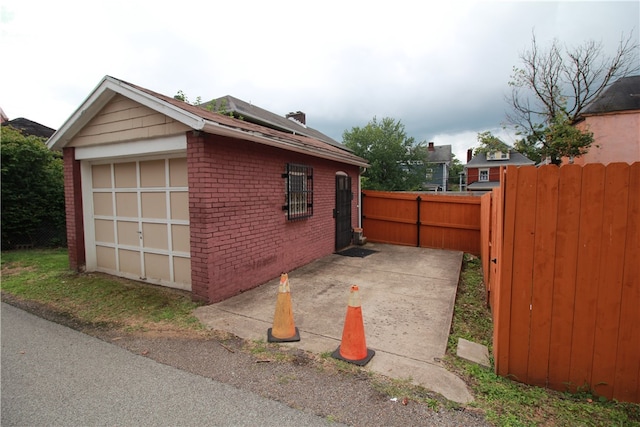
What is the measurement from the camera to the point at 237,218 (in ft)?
17.1

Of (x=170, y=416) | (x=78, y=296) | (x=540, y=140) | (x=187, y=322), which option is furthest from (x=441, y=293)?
(x=540, y=140)

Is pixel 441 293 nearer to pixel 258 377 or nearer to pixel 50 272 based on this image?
pixel 258 377

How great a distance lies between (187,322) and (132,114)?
3666 millimetres

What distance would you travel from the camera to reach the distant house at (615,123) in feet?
47.4

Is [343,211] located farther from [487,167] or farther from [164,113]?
[487,167]

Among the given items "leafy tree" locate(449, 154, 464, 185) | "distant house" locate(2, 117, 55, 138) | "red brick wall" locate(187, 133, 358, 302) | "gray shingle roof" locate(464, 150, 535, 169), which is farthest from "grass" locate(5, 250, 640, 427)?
"leafy tree" locate(449, 154, 464, 185)

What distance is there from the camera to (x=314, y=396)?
257 cm

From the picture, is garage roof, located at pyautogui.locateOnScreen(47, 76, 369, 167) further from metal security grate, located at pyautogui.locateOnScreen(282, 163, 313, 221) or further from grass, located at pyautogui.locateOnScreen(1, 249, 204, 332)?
grass, located at pyautogui.locateOnScreen(1, 249, 204, 332)

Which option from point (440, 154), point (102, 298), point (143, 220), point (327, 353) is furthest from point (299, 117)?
point (440, 154)

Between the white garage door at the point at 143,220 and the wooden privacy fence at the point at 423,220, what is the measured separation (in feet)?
23.3

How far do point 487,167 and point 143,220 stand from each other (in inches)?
1393

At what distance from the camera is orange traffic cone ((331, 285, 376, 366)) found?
3148 mm

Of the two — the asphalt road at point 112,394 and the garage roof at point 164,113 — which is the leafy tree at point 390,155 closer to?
the garage roof at point 164,113

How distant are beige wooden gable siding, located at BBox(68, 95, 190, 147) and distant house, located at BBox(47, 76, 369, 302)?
0.02 meters
